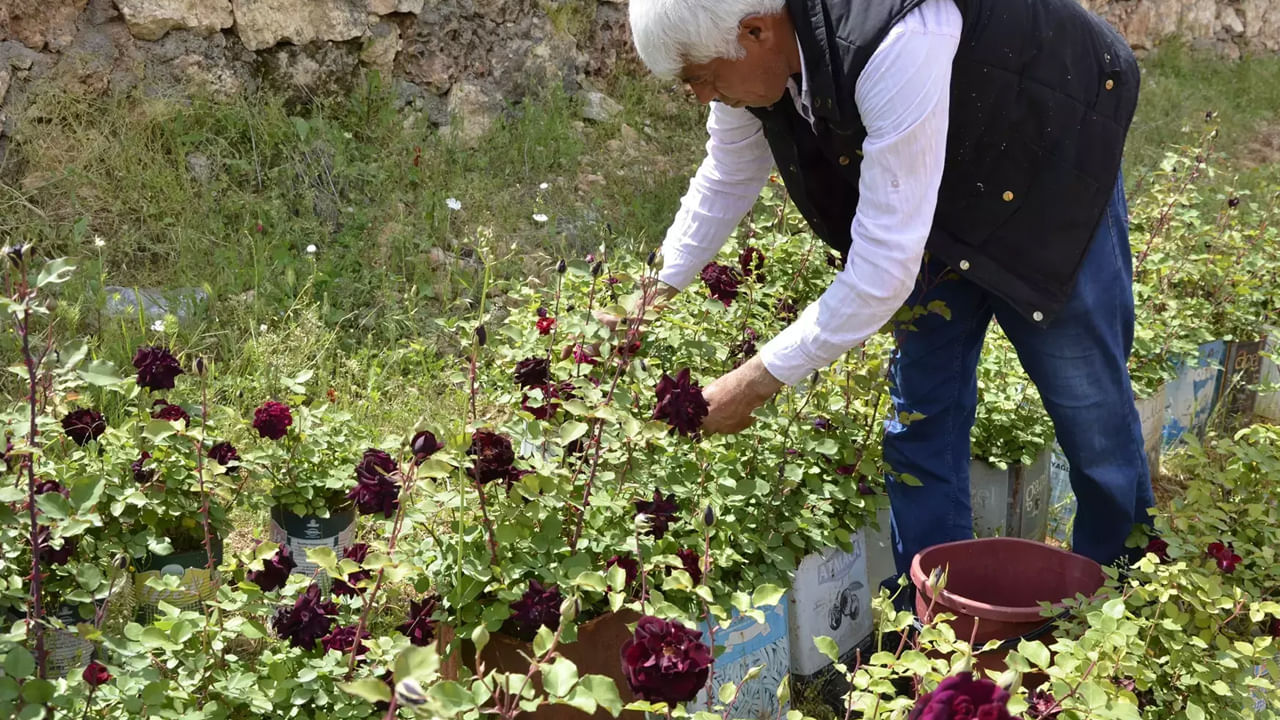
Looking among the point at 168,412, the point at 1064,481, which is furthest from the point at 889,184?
the point at 1064,481

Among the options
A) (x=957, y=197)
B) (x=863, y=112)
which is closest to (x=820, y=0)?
(x=863, y=112)

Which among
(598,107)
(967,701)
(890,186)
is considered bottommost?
(598,107)

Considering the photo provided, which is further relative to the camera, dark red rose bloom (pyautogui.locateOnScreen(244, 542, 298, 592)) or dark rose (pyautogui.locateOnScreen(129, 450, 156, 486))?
dark rose (pyautogui.locateOnScreen(129, 450, 156, 486))

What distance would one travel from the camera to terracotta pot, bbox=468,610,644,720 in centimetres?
182

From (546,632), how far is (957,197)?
1.31m

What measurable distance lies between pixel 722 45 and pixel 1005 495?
1.72 metres

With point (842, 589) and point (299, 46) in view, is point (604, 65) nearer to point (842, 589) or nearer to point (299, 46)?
point (299, 46)

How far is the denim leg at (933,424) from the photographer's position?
2488 millimetres

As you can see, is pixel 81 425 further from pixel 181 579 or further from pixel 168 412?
pixel 181 579

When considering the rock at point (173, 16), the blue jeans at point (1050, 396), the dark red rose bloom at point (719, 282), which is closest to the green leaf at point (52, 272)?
the dark red rose bloom at point (719, 282)

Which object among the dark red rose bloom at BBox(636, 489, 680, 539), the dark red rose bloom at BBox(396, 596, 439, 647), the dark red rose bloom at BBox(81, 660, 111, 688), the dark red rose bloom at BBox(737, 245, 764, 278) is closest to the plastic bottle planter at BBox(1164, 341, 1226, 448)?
the dark red rose bloom at BBox(737, 245, 764, 278)

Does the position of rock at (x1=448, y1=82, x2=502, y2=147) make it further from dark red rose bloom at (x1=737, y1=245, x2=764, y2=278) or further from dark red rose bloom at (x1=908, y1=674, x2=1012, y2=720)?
dark red rose bloom at (x1=908, y1=674, x2=1012, y2=720)

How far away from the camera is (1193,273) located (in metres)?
3.74

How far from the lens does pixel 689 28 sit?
1.79 metres
